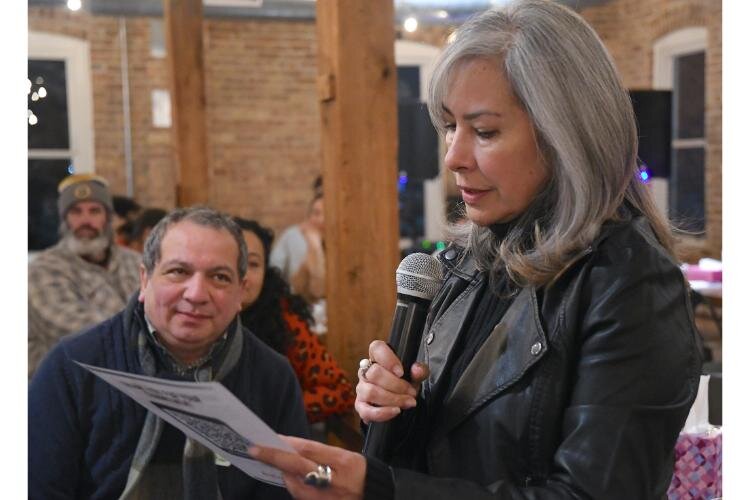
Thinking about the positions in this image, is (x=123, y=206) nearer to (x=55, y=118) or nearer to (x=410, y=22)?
(x=55, y=118)

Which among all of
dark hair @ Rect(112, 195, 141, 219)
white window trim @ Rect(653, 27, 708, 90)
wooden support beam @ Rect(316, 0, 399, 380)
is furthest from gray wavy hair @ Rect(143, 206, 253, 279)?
white window trim @ Rect(653, 27, 708, 90)

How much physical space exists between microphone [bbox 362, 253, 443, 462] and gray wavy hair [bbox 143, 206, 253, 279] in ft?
3.60

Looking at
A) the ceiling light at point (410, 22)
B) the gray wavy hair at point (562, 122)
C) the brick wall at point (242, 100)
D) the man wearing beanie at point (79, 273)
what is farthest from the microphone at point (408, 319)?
the ceiling light at point (410, 22)

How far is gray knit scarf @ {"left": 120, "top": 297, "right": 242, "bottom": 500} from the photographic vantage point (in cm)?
210

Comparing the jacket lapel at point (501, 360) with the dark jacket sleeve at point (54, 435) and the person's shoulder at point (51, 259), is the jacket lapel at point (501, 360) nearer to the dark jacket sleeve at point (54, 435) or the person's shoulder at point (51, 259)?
the dark jacket sleeve at point (54, 435)

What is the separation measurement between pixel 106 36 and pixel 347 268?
25.2 feet

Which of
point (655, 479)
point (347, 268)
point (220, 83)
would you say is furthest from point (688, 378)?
point (220, 83)

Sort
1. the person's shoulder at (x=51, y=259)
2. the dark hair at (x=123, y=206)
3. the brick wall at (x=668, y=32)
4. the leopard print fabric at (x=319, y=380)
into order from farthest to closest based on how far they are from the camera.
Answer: the brick wall at (x=668, y=32) < the dark hair at (x=123, y=206) < the person's shoulder at (x=51, y=259) < the leopard print fabric at (x=319, y=380)

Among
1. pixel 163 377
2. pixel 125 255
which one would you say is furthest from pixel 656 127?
pixel 163 377

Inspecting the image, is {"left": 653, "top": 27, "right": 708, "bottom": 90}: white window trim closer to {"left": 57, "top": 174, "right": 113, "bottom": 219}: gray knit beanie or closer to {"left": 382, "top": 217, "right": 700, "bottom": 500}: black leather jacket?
{"left": 57, "top": 174, "right": 113, "bottom": 219}: gray knit beanie

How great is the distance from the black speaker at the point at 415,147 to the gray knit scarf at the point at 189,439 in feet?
18.5

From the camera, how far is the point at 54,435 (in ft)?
7.36

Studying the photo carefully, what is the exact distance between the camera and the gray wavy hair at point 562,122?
3.99 feet
